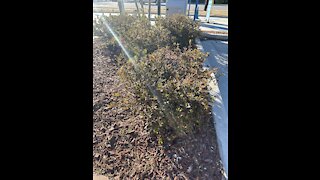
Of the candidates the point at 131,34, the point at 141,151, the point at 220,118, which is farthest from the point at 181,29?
the point at 141,151

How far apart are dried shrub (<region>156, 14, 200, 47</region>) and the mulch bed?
331cm

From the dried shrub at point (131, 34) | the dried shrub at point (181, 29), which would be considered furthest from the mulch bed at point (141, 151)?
the dried shrub at point (181, 29)

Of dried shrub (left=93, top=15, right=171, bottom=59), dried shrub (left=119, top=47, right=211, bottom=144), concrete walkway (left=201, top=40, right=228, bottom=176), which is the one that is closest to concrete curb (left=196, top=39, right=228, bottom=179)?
concrete walkway (left=201, top=40, right=228, bottom=176)

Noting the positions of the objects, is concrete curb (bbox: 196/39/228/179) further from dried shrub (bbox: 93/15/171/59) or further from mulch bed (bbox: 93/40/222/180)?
dried shrub (bbox: 93/15/171/59)

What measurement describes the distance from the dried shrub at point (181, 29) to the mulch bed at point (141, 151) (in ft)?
10.8

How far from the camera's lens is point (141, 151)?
2.23m

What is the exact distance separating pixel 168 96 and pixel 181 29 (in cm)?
387

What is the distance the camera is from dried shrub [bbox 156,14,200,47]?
5740 mm

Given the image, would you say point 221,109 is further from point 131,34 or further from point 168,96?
point 131,34

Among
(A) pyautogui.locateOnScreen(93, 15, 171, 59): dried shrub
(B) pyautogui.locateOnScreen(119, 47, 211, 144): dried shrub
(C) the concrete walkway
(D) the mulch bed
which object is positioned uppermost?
(A) pyautogui.locateOnScreen(93, 15, 171, 59): dried shrub

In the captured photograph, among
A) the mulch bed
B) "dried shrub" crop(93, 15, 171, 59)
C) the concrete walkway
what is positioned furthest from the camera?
"dried shrub" crop(93, 15, 171, 59)

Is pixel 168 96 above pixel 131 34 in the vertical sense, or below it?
below

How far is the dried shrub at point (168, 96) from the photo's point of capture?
235cm

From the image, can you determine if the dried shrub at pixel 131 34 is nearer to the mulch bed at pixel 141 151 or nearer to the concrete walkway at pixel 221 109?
the concrete walkway at pixel 221 109
